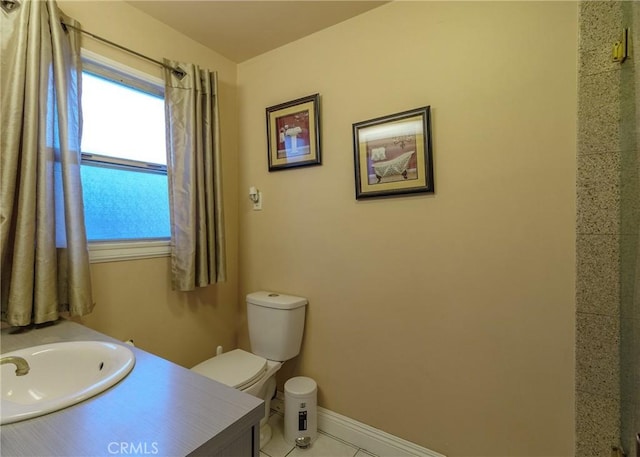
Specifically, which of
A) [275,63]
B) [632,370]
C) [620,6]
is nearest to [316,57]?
[275,63]

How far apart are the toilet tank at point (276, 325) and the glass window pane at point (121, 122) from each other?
1016mm

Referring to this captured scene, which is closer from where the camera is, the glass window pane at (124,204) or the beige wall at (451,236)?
the beige wall at (451,236)

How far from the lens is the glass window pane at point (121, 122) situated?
143cm

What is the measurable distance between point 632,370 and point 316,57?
6.31 feet

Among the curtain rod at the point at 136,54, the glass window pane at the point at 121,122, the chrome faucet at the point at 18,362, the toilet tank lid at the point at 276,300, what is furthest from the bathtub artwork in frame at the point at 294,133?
the chrome faucet at the point at 18,362

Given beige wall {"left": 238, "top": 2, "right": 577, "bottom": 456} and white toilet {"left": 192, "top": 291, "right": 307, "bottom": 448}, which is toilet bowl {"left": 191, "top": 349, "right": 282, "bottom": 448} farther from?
beige wall {"left": 238, "top": 2, "right": 577, "bottom": 456}

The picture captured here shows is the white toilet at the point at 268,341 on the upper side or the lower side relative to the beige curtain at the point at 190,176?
lower

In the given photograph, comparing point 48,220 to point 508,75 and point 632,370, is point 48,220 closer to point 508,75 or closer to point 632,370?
point 508,75

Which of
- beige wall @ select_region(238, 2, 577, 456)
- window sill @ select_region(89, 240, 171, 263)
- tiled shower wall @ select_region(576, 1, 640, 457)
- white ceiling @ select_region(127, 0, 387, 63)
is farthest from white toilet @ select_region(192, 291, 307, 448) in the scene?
white ceiling @ select_region(127, 0, 387, 63)

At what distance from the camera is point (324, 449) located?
159 cm

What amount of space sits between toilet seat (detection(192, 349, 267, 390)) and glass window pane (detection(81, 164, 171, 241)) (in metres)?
0.75

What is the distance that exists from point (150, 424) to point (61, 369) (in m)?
0.58

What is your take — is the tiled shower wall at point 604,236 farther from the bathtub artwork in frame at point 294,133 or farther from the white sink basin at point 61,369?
the white sink basin at point 61,369

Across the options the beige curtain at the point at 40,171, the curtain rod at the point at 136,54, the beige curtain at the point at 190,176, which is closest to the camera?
the beige curtain at the point at 40,171
